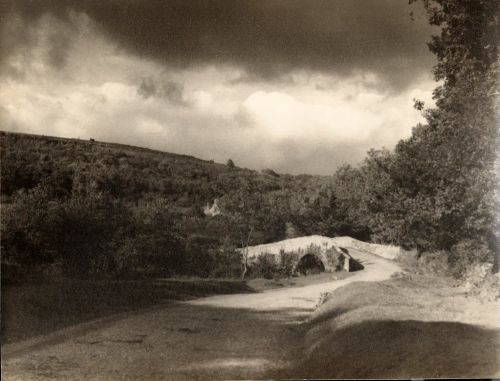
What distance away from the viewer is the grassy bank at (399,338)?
4.27 m

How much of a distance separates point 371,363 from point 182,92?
356cm

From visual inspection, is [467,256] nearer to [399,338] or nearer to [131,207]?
[399,338]

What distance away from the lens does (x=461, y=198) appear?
17.1ft

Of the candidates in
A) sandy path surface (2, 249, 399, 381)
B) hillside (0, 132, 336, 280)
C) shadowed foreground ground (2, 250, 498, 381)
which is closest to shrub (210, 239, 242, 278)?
hillside (0, 132, 336, 280)

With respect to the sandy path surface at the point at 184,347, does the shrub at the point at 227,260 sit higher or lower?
higher

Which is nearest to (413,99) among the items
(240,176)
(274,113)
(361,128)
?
(361,128)

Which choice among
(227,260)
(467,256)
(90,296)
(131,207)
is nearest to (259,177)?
(227,260)

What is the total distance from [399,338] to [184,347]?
7.06ft

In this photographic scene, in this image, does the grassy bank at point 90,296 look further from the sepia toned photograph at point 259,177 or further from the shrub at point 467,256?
the shrub at point 467,256

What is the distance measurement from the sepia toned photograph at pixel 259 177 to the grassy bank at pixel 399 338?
0.08ft

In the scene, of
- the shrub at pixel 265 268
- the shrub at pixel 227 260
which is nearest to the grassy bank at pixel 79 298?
the shrub at pixel 227 260

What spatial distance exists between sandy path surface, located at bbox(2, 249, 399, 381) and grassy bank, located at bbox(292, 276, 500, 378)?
0.25 meters

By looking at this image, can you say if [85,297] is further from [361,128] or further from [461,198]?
[461,198]

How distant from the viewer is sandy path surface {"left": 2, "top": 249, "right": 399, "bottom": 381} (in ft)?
13.4
